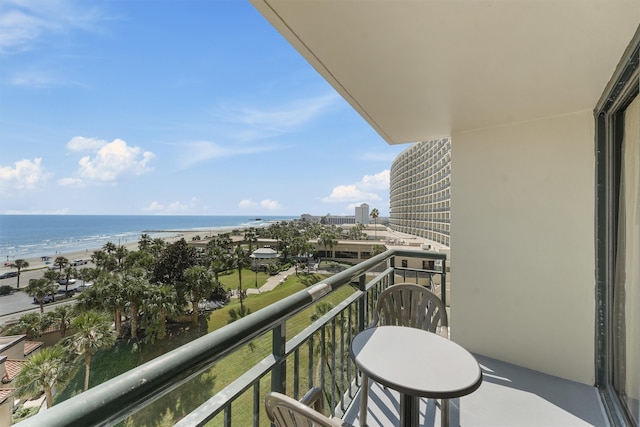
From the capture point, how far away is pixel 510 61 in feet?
5.52

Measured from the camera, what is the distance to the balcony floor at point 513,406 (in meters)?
1.95

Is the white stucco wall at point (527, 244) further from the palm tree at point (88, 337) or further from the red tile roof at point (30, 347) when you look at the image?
the red tile roof at point (30, 347)

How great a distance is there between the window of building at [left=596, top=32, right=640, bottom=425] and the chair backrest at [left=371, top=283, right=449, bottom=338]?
1050mm

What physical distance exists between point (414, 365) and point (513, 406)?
149 centimetres

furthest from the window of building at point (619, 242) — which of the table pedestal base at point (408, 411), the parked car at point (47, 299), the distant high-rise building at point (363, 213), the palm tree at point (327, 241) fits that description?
the distant high-rise building at point (363, 213)

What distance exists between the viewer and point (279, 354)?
3.71 ft

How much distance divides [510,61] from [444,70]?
0.35 meters

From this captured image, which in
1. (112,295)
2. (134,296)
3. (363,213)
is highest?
(363,213)

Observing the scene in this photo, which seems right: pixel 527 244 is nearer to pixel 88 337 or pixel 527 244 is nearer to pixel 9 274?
pixel 88 337

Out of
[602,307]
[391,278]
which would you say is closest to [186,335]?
[391,278]

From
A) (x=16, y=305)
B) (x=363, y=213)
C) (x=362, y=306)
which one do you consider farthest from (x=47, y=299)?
(x=363, y=213)

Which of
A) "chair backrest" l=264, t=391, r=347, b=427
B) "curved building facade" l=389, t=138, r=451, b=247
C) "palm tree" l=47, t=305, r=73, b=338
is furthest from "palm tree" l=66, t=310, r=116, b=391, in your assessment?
"curved building facade" l=389, t=138, r=451, b=247

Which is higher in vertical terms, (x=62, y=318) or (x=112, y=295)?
(x=112, y=295)

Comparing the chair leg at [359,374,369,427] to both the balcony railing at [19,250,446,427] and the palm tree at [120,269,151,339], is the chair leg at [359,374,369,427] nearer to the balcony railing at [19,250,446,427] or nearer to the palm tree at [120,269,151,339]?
the balcony railing at [19,250,446,427]
